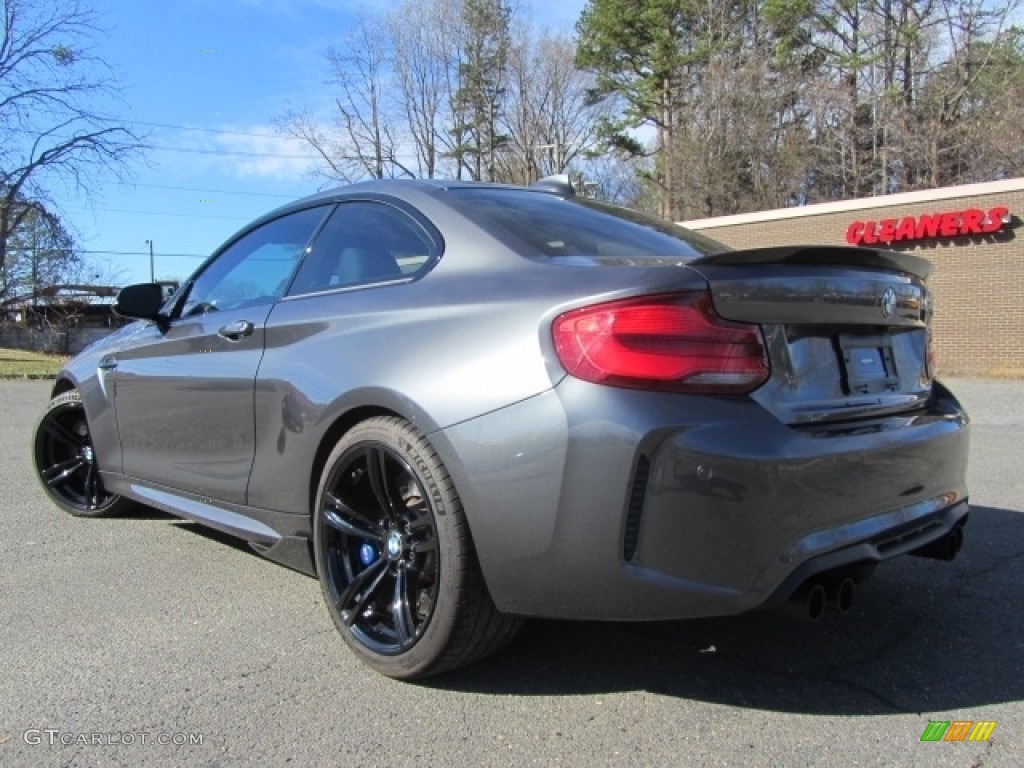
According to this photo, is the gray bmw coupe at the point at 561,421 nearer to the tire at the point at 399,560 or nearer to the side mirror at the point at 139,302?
the tire at the point at 399,560

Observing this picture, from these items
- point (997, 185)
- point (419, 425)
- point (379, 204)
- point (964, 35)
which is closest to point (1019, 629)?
point (419, 425)

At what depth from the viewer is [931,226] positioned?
60.9ft

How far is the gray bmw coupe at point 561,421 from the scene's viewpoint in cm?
221

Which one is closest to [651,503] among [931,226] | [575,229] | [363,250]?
[575,229]

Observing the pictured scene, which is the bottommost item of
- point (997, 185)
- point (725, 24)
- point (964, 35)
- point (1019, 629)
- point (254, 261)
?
point (1019, 629)

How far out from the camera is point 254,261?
12.7ft

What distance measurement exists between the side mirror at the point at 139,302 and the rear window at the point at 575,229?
188 cm

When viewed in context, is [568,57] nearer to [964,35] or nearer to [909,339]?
[964,35]

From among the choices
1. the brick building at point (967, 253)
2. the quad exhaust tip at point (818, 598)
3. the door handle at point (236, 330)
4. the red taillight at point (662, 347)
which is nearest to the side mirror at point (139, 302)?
the door handle at point (236, 330)

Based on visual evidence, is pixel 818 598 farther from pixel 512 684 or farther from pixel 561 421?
pixel 512 684

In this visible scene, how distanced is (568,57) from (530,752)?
43831 mm

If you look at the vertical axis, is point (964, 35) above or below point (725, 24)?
below

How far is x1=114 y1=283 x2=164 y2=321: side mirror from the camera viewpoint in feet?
13.4

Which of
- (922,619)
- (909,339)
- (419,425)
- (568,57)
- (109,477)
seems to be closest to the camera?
(419,425)
